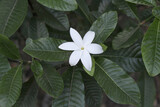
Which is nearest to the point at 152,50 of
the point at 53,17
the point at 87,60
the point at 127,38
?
the point at 127,38

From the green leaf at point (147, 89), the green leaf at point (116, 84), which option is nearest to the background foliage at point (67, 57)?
the green leaf at point (116, 84)

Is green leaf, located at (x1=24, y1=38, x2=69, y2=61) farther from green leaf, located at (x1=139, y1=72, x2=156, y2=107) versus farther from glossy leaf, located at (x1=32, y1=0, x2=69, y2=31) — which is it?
green leaf, located at (x1=139, y1=72, x2=156, y2=107)

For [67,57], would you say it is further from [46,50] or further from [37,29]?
[37,29]

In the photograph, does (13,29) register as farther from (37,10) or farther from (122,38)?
(122,38)

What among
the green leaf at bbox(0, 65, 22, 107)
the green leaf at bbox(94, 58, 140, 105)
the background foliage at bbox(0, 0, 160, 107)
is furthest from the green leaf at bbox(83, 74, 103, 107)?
the green leaf at bbox(0, 65, 22, 107)

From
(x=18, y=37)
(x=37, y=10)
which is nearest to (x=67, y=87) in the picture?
(x=37, y=10)
